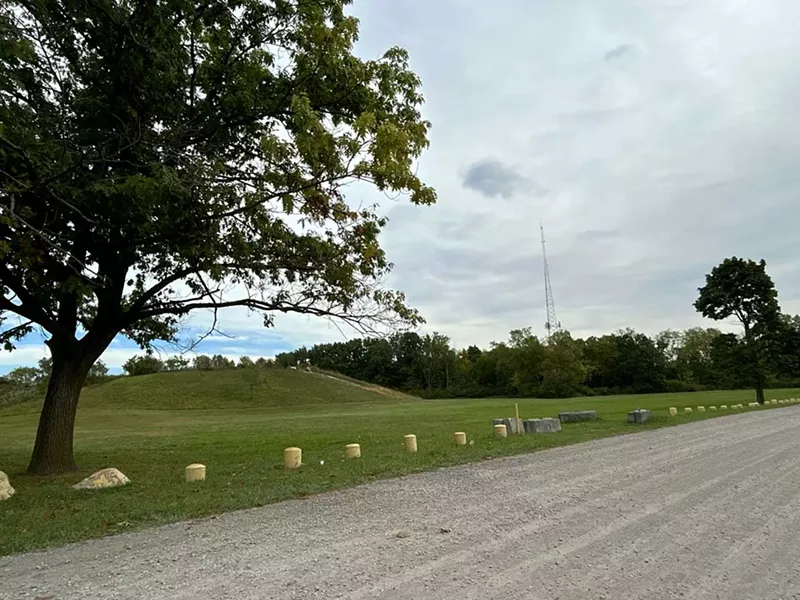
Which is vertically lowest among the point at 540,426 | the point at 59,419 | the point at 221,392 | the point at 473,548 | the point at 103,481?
the point at 473,548

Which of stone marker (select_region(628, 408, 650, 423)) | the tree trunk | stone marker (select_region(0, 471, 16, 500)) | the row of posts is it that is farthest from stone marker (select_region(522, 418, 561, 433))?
stone marker (select_region(0, 471, 16, 500))

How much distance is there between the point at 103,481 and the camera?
808 cm

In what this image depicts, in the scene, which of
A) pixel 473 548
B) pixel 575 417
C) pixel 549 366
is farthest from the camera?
pixel 549 366

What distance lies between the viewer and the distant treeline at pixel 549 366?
6825 cm

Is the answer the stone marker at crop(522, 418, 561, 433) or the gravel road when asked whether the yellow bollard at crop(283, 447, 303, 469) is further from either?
the stone marker at crop(522, 418, 561, 433)

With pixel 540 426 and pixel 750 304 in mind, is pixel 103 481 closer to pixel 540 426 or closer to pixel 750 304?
pixel 540 426

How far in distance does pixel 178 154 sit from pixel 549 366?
6596 centimetres

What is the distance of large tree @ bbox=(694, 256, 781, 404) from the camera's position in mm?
28828

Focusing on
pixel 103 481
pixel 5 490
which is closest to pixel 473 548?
pixel 103 481

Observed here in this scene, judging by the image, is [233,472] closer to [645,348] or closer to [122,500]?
[122,500]

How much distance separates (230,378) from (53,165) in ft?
179

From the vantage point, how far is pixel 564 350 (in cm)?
6931

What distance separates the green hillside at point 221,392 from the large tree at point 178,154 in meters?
39.3

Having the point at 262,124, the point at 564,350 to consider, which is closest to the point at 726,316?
the point at 262,124
